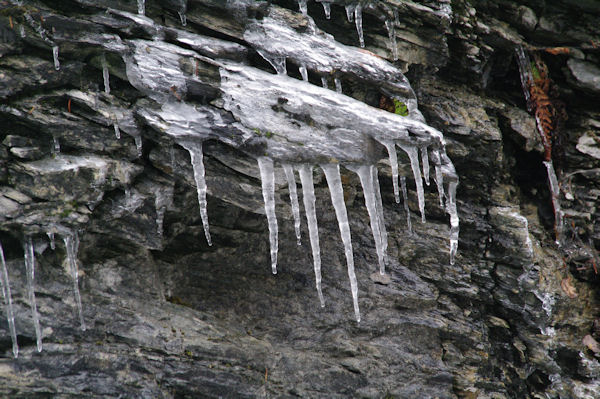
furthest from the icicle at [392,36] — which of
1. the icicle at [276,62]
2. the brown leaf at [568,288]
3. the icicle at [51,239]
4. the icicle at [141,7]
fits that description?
the icicle at [51,239]

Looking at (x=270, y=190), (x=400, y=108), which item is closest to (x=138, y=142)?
(x=270, y=190)

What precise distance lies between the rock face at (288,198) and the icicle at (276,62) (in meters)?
0.03

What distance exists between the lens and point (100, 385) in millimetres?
5027

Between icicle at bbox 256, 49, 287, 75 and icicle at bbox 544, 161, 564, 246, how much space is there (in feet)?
14.8

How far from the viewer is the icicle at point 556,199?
680 cm

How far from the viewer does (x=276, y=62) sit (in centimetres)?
504

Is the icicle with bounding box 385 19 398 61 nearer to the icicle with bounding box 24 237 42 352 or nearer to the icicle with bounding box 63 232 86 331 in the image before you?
the icicle with bounding box 63 232 86 331

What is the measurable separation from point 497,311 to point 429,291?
1.12m

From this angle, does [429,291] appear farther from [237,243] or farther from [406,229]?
[237,243]

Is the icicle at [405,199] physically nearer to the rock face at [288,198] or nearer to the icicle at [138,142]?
the rock face at [288,198]

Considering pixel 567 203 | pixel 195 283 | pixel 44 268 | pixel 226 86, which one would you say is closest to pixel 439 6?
pixel 226 86

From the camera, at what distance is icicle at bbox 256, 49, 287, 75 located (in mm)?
5008

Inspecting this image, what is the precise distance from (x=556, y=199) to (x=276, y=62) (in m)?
4.89

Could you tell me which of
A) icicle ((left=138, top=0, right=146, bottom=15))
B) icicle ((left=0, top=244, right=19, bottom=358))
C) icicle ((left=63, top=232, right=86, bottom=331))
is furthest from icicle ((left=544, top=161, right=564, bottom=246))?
icicle ((left=0, top=244, right=19, bottom=358))
